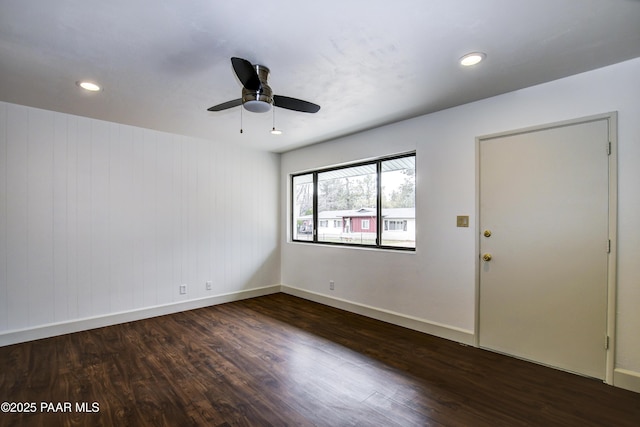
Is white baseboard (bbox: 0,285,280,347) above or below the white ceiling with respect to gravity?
below

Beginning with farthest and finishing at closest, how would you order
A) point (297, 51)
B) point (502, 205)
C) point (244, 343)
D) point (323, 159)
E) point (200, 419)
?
point (323, 159)
point (244, 343)
point (502, 205)
point (297, 51)
point (200, 419)

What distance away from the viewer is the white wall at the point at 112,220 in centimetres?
327

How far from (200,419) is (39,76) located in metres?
3.07

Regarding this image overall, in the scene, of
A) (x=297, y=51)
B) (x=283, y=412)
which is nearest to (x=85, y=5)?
(x=297, y=51)

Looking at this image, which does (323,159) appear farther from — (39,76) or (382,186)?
(39,76)

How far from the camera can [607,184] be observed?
242cm

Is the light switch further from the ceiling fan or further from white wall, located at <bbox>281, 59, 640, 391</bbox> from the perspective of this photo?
the ceiling fan

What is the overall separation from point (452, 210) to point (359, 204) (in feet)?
4.84

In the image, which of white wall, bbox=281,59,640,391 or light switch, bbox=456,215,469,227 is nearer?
white wall, bbox=281,59,640,391

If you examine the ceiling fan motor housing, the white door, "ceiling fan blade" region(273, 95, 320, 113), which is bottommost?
the white door

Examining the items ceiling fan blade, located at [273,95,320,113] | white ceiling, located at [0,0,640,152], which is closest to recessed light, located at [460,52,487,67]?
white ceiling, located at [0,0,640,152]

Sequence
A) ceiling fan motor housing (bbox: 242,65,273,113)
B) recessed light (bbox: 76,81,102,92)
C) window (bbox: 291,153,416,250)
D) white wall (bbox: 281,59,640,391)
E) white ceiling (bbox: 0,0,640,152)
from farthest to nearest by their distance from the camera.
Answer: window (bbox: 291,153,416,250) < recessed light (bbox: 76,81,102,92) < white wall (bbox: 281,59,640,391) < ceiling fan motor housing (bbox: 242,65,273,113) < white ceiling (bbox: 0,0,640,152)

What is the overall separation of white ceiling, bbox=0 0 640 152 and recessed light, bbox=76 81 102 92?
0.07 meters

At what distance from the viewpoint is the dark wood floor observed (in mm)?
2020
